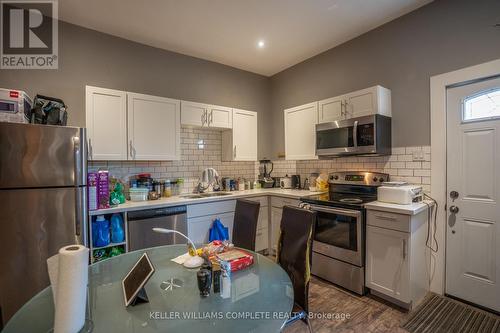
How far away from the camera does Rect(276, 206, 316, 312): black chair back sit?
1.46m

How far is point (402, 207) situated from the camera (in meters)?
2.08

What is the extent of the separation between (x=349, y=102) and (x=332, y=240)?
1.56 meters

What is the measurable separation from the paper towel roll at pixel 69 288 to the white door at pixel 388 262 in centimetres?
226

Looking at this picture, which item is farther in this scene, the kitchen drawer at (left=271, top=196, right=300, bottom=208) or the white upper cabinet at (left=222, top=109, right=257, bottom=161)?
the white upper cabinet at (left=222, top=109, right=257, bottom=161)

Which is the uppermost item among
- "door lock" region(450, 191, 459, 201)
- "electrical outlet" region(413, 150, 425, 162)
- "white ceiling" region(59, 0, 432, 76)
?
"white ceiling" region(59, 0, 432, 76)

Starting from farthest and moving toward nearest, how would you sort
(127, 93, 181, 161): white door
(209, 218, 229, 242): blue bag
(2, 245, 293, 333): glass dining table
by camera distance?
(209, 218, 229, 242): blue bag
(127, 93, 181, 161): white door
(2, 245, 293, 333): glass dining table

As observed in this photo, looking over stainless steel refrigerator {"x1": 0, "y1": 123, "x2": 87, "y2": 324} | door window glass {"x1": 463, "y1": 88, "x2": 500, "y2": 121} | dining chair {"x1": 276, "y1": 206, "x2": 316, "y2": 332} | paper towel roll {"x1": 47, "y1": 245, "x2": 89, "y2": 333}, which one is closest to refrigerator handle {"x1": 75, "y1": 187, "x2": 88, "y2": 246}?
stainless steel refrigerator {"x1": 0, "y1": 123, "x2": 87, "y2": 324}

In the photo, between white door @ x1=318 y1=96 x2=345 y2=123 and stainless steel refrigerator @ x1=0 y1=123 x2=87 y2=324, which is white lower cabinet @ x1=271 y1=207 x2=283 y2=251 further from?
stainless steel refrigerator @ x1=0 y1=123 x2=87 y2=324

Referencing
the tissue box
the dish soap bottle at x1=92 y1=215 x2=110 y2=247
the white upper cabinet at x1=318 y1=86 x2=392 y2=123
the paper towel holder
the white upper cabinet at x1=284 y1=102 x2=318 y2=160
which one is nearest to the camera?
the paper towel holder

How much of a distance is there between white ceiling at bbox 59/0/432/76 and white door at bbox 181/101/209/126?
765 millimetres

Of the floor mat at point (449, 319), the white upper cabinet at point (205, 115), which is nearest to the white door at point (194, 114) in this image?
the white upper cabinet at point (205, 115)

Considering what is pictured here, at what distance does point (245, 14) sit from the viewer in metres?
2.48

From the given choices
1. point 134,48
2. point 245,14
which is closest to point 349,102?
point 245,14

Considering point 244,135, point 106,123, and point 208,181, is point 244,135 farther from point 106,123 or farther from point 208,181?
point 106,123
